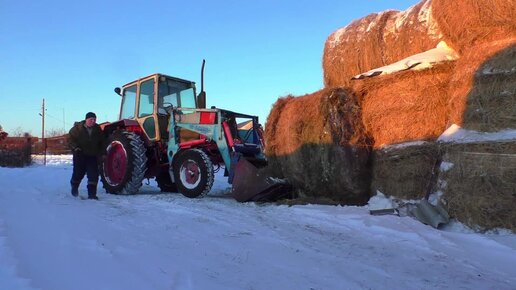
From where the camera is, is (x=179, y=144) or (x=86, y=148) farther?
(x=179, y=144)

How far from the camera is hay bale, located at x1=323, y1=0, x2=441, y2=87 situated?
22.3 feet

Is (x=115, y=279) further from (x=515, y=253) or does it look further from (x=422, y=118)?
(x=422, y=118)

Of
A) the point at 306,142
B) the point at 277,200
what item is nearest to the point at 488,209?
the point at 306,142

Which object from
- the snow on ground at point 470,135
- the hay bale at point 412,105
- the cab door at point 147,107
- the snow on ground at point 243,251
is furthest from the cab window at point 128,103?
the snow on ground at point 470,135

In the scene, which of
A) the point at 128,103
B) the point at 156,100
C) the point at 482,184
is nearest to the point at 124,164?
the point at 156,100

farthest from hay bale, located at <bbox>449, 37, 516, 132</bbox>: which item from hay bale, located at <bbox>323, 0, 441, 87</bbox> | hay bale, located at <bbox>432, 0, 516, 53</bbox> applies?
hay bale, located at <bbox>323, 0, 441, 87</bbox>

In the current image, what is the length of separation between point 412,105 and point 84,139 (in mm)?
5831

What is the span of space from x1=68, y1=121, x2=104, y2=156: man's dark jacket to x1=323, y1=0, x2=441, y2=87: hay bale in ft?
14.5

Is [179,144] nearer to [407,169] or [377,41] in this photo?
[377,41]

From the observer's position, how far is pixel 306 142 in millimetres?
7316

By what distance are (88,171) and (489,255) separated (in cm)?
696

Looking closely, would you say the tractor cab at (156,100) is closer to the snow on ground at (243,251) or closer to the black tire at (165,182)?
the black tire at (165,182)

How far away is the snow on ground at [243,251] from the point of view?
11.0ft

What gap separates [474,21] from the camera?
567 cm
